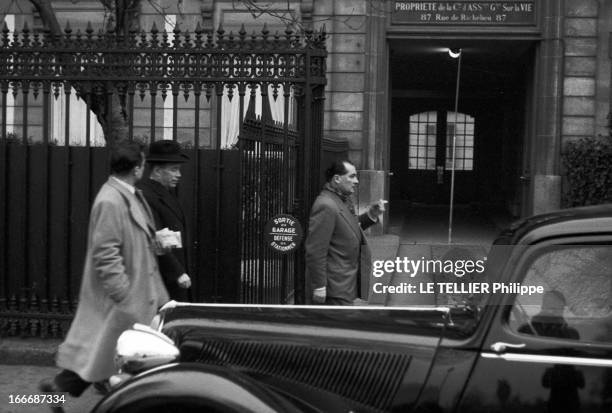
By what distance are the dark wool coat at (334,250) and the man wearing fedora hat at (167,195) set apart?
974 mm

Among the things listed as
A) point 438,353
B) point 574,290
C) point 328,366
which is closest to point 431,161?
point 328,366

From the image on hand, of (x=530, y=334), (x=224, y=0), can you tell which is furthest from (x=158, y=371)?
(x=224, y=0)

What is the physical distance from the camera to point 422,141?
2916cm

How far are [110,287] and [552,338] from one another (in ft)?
9.02

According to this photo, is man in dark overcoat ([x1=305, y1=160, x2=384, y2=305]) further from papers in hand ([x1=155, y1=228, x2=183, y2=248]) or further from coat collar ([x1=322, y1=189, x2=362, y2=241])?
papers in hand ([x1=155, y1=228, x2=183, y2=248])

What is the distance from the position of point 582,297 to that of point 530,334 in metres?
0.26

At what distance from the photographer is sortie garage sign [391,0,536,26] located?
729 inches

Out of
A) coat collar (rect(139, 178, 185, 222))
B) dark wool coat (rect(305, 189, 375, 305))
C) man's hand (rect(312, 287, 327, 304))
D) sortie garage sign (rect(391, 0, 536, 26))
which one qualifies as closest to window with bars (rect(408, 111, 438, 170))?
sortie garage sign (rect(391, 0, 536, 26))

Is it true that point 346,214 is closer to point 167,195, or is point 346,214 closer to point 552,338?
point 167,195

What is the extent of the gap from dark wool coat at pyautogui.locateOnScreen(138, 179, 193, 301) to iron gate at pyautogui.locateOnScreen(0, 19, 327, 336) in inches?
53.1

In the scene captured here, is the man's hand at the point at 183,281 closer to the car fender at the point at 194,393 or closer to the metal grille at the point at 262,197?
the metal grille at the point at 262,197

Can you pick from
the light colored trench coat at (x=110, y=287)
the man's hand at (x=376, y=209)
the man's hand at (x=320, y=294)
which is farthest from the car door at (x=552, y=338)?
the man's hand at (x=376, y=209)

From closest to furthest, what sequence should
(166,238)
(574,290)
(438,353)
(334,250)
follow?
1. (574,290)
2. (438,353)
3. (166,238)
4. (334,250)

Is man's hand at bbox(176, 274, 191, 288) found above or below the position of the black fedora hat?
below
